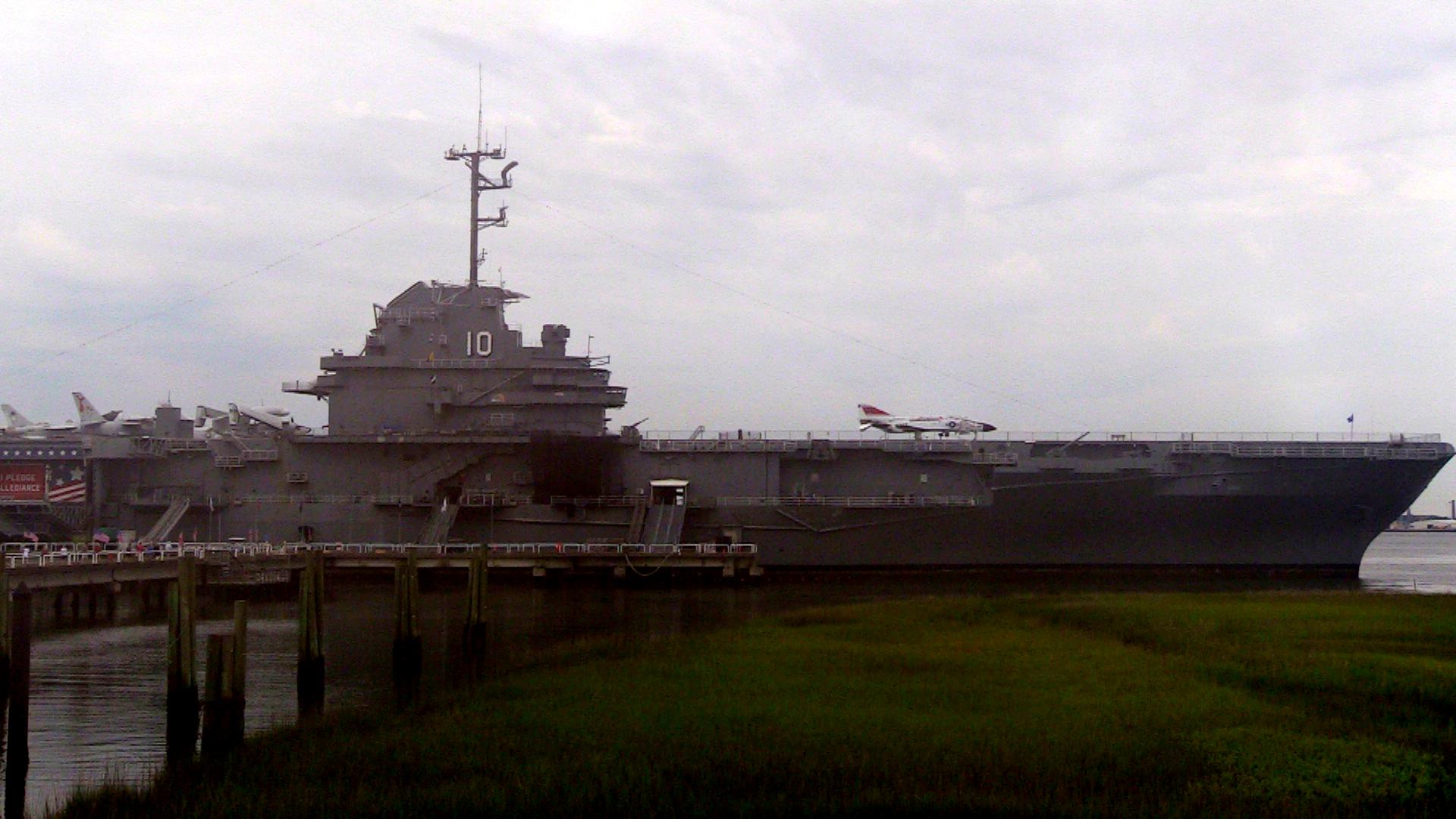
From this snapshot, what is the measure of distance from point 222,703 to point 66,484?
29.6m

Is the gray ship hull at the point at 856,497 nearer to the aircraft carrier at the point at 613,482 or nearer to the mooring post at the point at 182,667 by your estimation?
the aircraft carrier at the point at 613,482

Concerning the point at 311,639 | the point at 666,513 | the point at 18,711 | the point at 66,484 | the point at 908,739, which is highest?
the point at 66,484

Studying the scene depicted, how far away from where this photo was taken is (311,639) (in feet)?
62.6

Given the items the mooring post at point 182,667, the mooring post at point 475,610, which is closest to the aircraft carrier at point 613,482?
the mooring post at point 475,610

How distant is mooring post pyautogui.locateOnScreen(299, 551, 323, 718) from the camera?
18.5 meters

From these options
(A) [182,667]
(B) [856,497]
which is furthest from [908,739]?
(B) [856,497]

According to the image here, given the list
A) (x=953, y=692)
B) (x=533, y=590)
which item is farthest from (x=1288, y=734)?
(x=533, y=590)

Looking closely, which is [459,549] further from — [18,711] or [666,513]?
[18,711]

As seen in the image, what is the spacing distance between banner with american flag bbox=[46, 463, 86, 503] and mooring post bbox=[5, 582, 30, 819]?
86.9 feet

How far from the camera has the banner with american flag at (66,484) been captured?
41312 millimetres

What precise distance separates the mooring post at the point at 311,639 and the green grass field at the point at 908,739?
299 centimetres

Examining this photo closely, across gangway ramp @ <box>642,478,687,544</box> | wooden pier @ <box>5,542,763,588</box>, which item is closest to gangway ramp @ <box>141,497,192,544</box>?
wooden pier @ <box>5,542,763,588</box>

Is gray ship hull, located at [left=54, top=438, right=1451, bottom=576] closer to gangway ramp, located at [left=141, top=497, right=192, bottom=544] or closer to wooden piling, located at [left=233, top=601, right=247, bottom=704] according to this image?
gangway ramp, located at [left=141, top=497, right=192, bottom=544]

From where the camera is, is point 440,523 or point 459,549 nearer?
point 459,549
